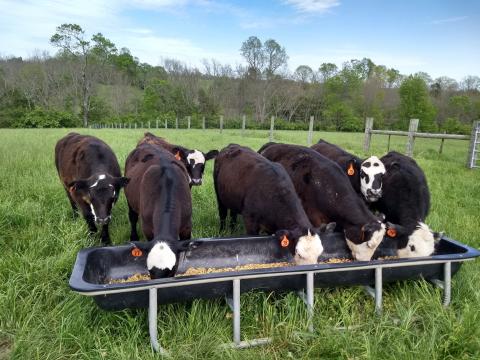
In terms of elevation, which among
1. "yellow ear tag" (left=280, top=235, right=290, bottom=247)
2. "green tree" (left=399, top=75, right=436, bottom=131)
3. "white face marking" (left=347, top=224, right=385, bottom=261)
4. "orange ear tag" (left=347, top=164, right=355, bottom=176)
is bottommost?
"white face marking" (left=347, top=224, right=385, bottom=261)

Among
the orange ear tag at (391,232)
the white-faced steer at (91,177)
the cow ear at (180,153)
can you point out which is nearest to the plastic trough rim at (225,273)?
the orange ear tag at (391,232)

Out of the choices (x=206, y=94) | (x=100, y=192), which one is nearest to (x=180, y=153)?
(x=100, y=192)

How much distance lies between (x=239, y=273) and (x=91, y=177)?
10.5ft

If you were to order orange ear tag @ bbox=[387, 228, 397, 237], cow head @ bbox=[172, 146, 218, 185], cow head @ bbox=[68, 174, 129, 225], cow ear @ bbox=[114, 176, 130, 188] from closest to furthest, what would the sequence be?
orange ear tag @ bbox=[387, 228, 397, 237], cow head @ bbox=[68, 174, 129, 225], cow ear @ bbox=[114, 176, 130, 188], cow head @ bbox=[172, 146, 218, 185]

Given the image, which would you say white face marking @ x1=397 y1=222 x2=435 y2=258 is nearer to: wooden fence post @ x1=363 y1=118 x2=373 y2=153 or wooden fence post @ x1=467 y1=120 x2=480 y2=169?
wooden fence post @ x1=467 y1=120 x2=480 y2=169

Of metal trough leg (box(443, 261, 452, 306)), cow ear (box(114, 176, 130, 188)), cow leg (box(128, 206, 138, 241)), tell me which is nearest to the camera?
metal trough leg (box(443, 261, 452, 306))

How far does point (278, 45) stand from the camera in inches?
2405

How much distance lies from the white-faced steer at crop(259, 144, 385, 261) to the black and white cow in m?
0.32

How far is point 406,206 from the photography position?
5.34 metres

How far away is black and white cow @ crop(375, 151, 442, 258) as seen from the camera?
4.63 m

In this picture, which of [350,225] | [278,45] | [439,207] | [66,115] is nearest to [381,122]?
[278,45]

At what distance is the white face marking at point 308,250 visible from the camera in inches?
163

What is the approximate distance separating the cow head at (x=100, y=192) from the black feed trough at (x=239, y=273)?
4.01 ft

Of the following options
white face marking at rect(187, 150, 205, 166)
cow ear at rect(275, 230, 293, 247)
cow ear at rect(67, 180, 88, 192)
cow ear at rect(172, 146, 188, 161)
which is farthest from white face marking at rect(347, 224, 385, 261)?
cow ear at rect(172, 146, 188, 161)
